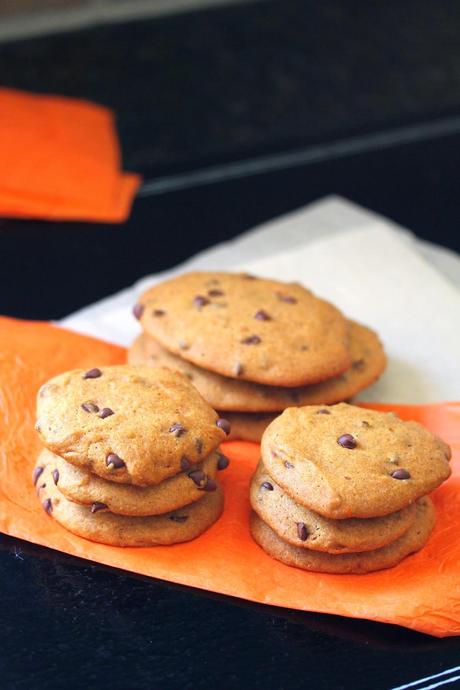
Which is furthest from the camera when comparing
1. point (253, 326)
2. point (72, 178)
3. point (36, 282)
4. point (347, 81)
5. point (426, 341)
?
point (347, 81)

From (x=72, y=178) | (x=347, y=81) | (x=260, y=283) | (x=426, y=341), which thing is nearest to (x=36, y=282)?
(x=72, y=178)

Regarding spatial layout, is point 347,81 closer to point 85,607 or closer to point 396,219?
point 396,219

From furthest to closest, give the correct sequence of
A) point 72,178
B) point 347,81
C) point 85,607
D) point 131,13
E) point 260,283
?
1. point 347,81
2. point 131,13
3. point 72,178
4. point 260,283
5. point 85,607

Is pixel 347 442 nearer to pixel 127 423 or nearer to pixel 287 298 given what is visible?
pixel 127 423

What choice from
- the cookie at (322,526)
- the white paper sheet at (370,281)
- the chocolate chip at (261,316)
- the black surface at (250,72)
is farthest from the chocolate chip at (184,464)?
the black surface at (250,72)

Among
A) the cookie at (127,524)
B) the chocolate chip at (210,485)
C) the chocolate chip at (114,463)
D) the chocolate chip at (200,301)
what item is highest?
the chocolate chip at (114,463)

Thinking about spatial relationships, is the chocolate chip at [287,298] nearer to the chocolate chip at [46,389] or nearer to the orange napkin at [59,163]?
the chocolate chip at [46,389]
